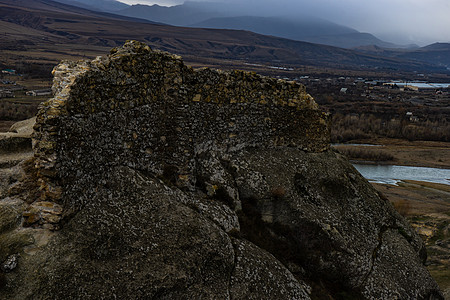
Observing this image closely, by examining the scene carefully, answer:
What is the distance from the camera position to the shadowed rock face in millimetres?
8688

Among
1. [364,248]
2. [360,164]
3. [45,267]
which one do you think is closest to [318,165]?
[364,248]

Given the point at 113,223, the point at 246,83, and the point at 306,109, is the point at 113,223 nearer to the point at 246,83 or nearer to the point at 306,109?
the point at 246,83

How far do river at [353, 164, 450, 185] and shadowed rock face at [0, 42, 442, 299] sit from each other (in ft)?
171

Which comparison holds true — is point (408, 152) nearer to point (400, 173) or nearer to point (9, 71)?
point (400, 173)

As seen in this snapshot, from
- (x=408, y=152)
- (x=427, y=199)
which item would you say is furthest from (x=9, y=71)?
(x=427, y=199)

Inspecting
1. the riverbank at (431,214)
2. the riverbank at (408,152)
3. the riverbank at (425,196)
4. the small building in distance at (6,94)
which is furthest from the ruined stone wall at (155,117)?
the small building in distance at (6,94)

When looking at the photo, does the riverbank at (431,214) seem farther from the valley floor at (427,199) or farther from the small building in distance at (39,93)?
the small building in distance at (39,93)

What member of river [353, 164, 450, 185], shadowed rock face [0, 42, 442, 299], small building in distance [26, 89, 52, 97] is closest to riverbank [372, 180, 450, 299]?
river [353, 164, 450, 185]

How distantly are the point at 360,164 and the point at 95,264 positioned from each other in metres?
72.3

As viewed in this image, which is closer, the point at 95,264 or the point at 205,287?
the point at 95,264

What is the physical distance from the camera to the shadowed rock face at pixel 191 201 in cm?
869

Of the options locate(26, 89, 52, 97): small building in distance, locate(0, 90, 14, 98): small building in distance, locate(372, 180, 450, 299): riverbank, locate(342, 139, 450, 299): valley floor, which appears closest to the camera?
locate(372, 180, 450, 299): riverbank

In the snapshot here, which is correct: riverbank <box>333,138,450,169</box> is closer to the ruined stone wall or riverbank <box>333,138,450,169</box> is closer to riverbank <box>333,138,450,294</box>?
riverbank <box>333,138,450,294</box>

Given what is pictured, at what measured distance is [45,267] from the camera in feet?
26.2
